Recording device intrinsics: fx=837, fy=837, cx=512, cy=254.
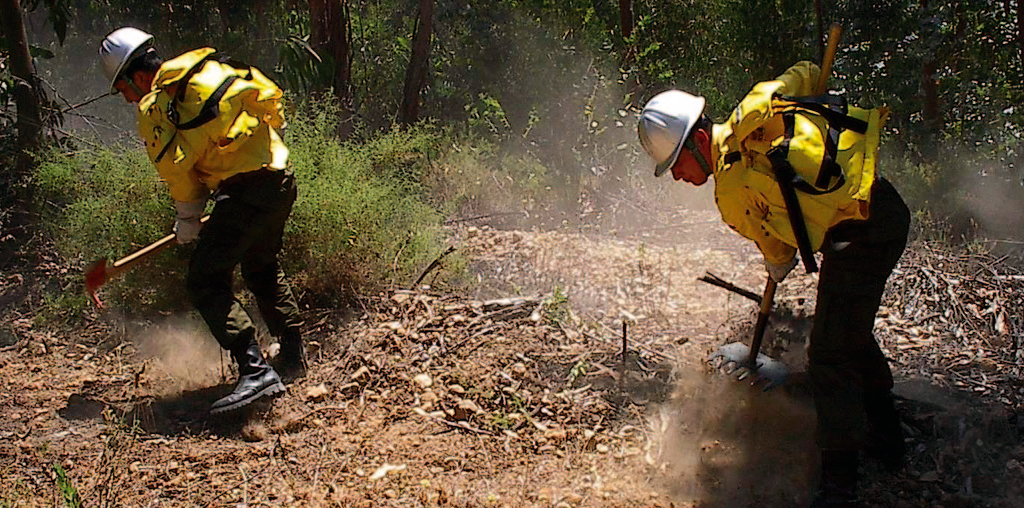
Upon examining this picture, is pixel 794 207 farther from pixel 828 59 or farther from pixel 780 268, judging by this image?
pixel 828 59

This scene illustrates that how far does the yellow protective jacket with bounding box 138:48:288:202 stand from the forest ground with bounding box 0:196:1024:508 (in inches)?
41.2

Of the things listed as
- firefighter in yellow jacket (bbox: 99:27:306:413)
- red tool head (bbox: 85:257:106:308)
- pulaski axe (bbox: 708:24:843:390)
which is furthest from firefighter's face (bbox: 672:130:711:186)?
red tool head (bbox: 85:257:106:308)

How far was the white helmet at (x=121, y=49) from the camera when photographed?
3529 mm

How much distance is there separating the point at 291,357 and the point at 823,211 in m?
2.54

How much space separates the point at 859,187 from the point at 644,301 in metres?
2.04

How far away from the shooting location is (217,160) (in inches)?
136

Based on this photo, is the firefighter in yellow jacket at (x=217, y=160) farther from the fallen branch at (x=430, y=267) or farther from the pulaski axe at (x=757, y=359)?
the pulaski axe at (x=757, y=359)

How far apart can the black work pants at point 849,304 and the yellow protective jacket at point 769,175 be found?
146 millimetres

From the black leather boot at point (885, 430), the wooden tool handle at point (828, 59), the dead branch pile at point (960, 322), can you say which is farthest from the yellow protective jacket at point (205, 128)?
the dead branch pile at point (960, 322)

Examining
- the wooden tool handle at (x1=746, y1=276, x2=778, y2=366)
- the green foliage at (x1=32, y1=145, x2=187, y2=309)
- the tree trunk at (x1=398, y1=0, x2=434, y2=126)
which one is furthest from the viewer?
the tree trunk at (x1=398, y1=0, x2=434, y2=126)

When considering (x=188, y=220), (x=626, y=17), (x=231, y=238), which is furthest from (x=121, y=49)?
(x=626, y=17)

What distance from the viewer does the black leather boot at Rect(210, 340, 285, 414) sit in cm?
349

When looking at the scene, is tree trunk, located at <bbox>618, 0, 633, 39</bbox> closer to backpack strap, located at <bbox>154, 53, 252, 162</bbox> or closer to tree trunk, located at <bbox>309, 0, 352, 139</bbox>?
tree trunk, located at <bbox>309, 0, 352, 139</bbox>

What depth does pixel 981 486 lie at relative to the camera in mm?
2922
